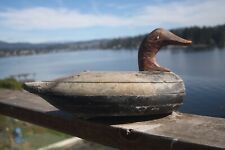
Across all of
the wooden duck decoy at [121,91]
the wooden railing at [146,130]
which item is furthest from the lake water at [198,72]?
the wooden duck decoy at [121,91]

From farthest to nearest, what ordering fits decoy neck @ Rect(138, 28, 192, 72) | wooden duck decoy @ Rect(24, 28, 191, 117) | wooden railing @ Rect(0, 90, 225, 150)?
decoy neck @ Rect(138, 28, 192, 72) < wooden duck decoy @ Rect(24, 28, 191, 117) < wooden railing @ Rect(0, 90, 225, 150)

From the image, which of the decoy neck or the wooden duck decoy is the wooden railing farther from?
the decoy neck

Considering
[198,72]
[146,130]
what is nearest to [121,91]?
[146,130]

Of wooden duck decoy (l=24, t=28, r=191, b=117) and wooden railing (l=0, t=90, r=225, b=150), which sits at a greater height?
wooden duck decoy (l=24, t=28, r=191, b=117)

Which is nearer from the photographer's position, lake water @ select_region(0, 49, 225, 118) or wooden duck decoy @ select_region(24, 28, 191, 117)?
wooden duck decoy @ select_region(24, 28, 191, 117)

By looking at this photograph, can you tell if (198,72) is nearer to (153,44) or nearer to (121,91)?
(153,44)

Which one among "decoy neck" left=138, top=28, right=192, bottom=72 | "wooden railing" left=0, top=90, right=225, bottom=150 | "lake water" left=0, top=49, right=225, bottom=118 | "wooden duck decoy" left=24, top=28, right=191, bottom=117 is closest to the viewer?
"wooden railing" left=0, top=90, right=225, bottom=150

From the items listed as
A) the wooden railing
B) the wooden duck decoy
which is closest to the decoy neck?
the wooden duck decoy
